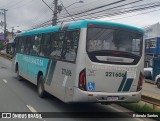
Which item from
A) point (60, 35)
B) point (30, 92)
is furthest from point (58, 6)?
point (60, 35)

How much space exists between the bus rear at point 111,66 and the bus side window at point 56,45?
1.81m

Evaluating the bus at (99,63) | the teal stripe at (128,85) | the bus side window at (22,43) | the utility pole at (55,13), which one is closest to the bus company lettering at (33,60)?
the bus side window at (22,43)

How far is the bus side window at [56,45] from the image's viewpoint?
11336 mm

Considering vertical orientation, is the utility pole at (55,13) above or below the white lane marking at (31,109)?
above

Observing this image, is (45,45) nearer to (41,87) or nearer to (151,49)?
(41,87)

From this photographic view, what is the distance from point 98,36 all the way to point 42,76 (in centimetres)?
418

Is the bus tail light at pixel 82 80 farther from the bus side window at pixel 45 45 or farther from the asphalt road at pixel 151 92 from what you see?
the asphalt road at pixel 151 92

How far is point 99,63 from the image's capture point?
9.70 metres

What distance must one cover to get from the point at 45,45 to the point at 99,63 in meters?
4.09

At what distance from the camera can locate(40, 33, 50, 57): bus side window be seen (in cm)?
1294

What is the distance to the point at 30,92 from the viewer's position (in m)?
14.6

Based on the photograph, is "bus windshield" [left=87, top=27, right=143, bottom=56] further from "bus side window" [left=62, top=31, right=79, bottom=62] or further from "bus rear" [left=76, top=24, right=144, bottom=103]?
"bus side window" [left=62, top=31, right=79, bottom=62]

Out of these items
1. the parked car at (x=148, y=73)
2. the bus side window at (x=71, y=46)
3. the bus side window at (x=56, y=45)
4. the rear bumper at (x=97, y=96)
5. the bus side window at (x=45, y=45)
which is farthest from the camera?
the parked car at (x=148, y=73)

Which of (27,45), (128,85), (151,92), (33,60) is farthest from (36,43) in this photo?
(151,92)
